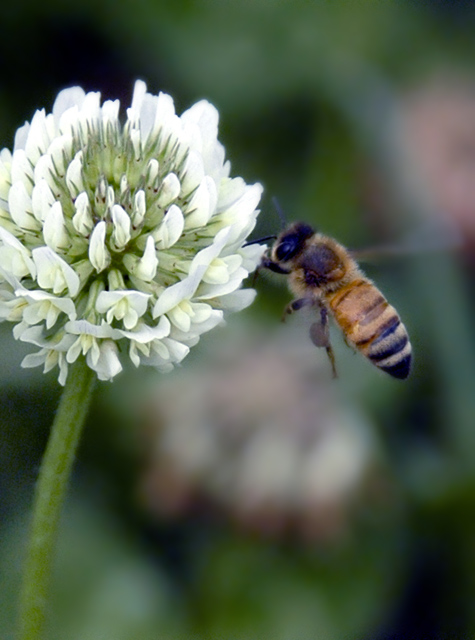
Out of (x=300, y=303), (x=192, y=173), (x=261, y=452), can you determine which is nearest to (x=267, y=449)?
(x=261, y=452)

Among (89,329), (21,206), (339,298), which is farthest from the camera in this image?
(339,298)

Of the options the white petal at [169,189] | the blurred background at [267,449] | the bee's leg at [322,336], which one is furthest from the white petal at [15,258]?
the blurred background at [267,449]

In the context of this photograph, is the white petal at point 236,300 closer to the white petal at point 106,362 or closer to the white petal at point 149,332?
the white petal at point 149,332

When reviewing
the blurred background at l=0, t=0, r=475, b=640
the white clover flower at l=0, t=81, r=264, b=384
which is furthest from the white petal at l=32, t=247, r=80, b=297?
the blurred background at l=0, t=0, r=475, b=640

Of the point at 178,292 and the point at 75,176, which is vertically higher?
the point at 75,176

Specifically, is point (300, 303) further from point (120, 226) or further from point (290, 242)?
point (120, 226)

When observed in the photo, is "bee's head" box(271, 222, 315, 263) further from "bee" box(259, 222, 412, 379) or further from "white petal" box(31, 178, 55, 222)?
"white petal" box(31, 178, 55, 222)

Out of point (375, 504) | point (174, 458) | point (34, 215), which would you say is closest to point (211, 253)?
point (34, 215)
